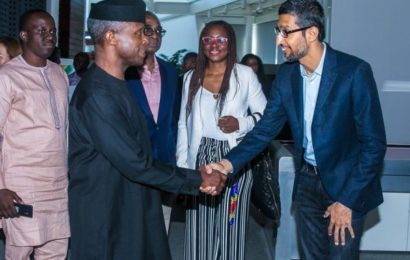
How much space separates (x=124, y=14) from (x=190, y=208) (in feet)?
5.93

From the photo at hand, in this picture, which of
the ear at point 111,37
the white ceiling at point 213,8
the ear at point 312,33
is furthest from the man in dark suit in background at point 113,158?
the white ceiling at point 213,8

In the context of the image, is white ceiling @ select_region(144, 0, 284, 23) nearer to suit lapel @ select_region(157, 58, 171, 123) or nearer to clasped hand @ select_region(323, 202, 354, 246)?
suit lapel @ select_region(157, 58, 171, 123)

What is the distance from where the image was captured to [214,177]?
12.6ft

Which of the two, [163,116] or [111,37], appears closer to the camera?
[111,37]

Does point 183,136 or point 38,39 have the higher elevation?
point 38,39

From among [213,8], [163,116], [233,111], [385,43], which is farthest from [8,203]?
[213,8]

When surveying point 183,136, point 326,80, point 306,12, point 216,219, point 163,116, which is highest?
point 306,12

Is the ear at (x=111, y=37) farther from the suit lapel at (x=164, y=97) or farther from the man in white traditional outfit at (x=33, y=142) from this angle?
the suit lapel at (x=164, y=97)

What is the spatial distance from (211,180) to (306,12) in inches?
41.2

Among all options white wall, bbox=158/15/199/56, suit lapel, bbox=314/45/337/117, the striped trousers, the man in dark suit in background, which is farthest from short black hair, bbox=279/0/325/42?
white wall, bbox=158/15/199/56

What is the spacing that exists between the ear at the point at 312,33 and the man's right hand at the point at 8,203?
1.91 metres

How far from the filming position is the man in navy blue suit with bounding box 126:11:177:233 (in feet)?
15.1

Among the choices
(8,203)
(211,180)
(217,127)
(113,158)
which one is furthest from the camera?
(217,127)

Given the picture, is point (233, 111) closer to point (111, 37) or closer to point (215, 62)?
point (215, 62)
